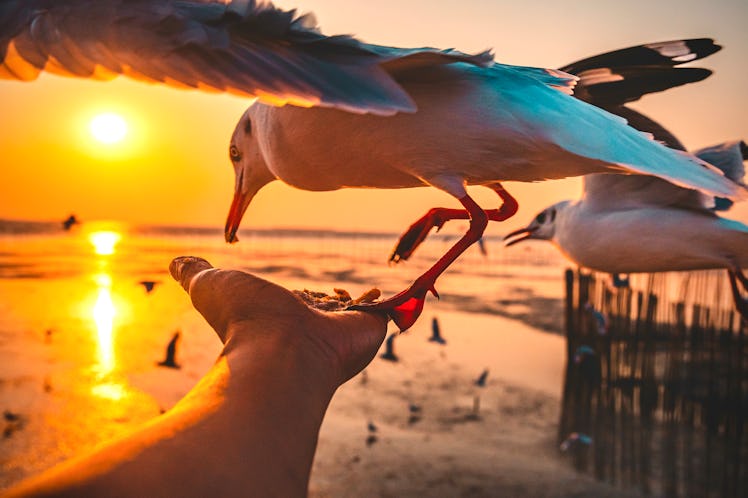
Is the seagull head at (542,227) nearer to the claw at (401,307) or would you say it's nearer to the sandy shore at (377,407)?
the sandy shore at (377,407)

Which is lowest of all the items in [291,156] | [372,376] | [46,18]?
[372,376]

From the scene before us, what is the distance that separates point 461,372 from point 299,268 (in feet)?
37.8

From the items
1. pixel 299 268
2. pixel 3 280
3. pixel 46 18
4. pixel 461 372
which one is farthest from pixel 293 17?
pixel 299 268

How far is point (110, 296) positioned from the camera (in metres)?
14.0

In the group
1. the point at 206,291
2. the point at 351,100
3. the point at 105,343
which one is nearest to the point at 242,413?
the point at 206,291

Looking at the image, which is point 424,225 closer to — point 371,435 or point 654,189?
point 654,189

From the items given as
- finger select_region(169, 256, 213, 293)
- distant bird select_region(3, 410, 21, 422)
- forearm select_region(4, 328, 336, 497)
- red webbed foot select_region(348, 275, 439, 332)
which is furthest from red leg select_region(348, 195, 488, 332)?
distant bird select_region(3, 410, 21, 422)

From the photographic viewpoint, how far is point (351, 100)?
1.90 metres

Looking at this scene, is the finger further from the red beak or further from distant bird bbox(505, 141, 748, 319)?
distant bird bbox(505, 141, 748, 319)

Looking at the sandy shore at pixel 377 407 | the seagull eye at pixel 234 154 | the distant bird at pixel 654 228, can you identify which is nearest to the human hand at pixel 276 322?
the seagull eye at pixel 234 154

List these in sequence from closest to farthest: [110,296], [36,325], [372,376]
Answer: [372,376]
[36,325]
[110,296]

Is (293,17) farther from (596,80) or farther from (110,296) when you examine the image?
(110,296)

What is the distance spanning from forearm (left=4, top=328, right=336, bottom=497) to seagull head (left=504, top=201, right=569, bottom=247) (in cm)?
532

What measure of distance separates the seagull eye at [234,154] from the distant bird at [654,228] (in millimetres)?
3280
